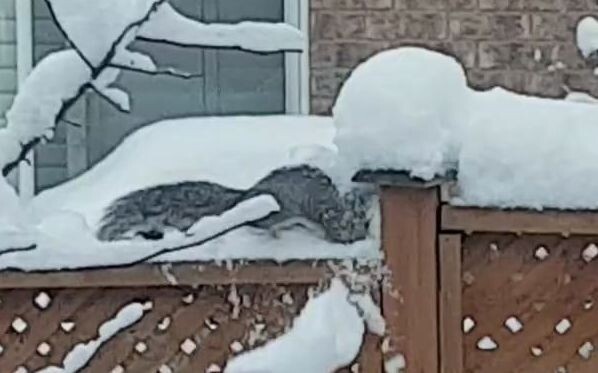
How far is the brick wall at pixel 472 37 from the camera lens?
6.18 meters

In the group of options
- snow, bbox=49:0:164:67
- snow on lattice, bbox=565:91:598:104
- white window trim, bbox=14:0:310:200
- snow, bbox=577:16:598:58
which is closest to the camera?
snow, bbox=49:0:164:67

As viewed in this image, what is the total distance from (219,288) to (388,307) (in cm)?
37

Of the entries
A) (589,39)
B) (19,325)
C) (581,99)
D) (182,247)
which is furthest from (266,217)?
(581,99)

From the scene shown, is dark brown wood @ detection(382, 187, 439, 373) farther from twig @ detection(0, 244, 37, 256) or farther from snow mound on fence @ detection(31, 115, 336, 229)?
twig @ detection(0, 244, 37, 256)

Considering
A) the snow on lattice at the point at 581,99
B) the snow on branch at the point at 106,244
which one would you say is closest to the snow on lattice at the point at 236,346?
the snow on branch at the point at 106,244

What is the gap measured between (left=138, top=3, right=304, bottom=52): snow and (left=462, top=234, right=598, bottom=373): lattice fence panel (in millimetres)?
592

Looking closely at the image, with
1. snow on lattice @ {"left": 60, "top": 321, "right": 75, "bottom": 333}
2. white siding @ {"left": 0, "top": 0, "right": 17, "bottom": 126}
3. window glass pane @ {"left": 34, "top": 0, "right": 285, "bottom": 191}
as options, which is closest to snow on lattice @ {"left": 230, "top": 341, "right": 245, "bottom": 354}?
snow on lattice @ {"left": 60, "top": 321, "right": 75, "bottom": 333}

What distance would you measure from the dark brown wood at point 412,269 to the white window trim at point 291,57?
11.0ft

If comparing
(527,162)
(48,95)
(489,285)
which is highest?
(48,95)

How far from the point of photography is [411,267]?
2.83 m

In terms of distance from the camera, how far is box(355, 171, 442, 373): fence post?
281 centimetres

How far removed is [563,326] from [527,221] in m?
0.27

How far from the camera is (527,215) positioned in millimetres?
Answer: 2801

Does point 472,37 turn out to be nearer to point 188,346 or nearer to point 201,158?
point 201,158
